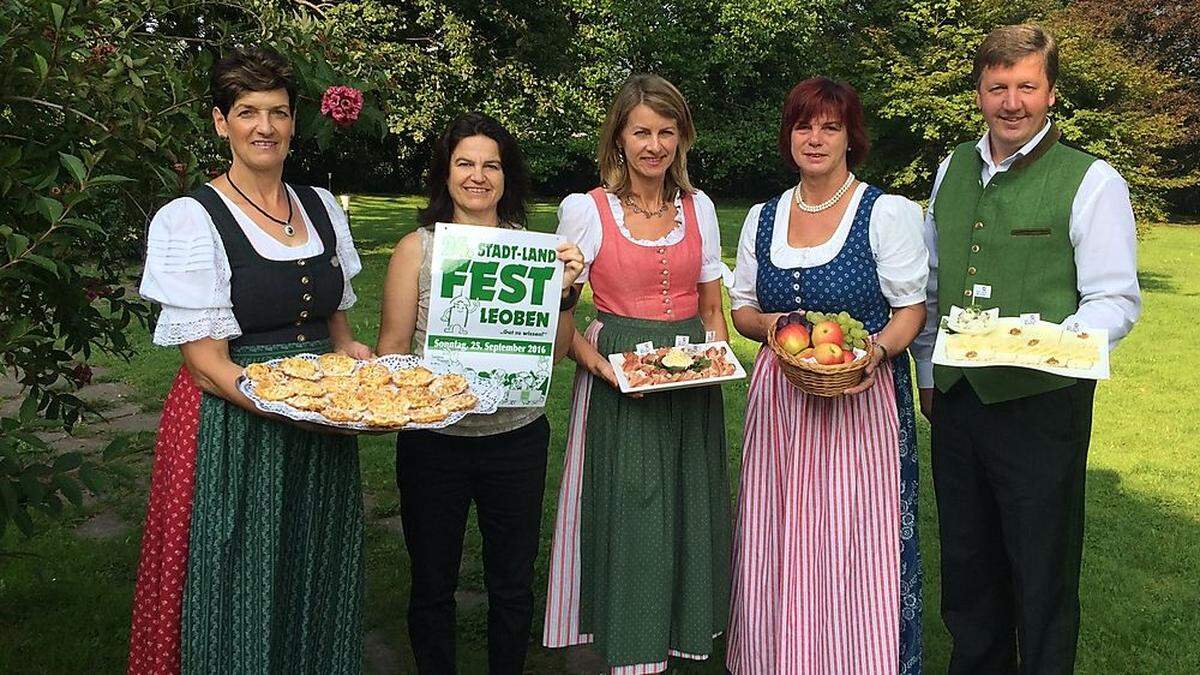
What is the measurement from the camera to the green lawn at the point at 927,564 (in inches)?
142

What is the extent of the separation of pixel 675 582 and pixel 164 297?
5.51 feet

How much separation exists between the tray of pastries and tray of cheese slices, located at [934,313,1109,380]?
57 centimetres

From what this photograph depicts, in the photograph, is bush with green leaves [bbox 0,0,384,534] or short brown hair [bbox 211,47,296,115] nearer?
bush with green leaves [bbox 0,0,384,534]

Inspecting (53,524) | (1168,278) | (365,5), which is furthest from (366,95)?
(1168,278)

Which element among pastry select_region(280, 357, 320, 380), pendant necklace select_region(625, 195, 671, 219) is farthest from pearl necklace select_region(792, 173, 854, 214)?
pastry select_region(280, 357, 320, 380)

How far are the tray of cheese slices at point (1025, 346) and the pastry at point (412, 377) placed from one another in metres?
1.27

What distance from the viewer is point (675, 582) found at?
120 inches

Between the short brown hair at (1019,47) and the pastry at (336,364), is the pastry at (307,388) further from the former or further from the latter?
the short brown hair at (1019,47)

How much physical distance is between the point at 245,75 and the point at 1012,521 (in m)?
2.31

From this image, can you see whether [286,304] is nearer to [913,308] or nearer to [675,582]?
[675,582]

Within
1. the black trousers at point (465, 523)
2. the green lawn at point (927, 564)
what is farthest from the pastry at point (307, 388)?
the green lawn at point (927, 564)

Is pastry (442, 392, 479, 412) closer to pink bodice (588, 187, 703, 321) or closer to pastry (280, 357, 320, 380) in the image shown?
pastry (280, 357, 320, 380)

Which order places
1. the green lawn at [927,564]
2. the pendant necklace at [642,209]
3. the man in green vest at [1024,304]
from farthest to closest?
the green lawn at [927,564]
the pendant necklace at [642,209]
the man in green vest at [1024,304]

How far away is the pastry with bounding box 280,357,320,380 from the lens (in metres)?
2.33
